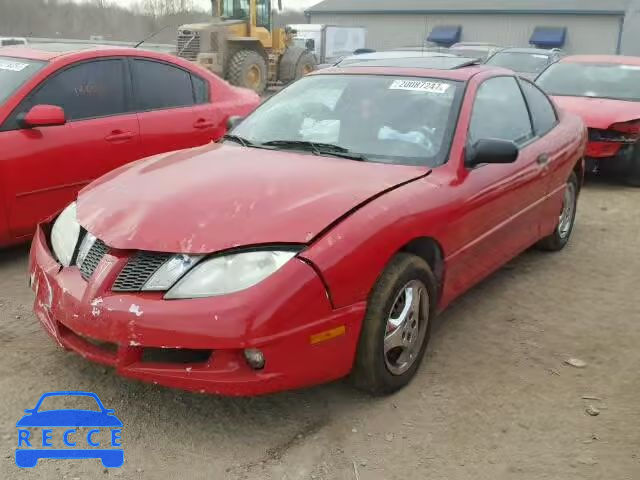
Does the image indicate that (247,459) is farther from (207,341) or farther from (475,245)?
(475,245)

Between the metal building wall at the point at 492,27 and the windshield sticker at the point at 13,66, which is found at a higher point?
the windshield sticker at the point at 13,66

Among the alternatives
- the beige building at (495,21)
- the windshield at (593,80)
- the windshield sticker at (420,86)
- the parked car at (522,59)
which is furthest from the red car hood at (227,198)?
the beige building at (495,21)

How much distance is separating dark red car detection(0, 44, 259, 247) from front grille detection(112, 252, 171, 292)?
2208 millimetres

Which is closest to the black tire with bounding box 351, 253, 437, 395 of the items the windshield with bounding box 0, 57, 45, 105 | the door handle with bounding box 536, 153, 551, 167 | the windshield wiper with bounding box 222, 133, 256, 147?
the windshield wiper with bounding box 222, 133, 256, 147

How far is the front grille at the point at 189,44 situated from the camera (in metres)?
17.7

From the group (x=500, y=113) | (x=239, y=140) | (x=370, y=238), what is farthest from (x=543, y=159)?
(x=370, y=238)

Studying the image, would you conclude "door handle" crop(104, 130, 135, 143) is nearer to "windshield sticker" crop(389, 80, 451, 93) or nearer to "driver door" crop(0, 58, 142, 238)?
"driver door" crop(0, 58, 142, 238)

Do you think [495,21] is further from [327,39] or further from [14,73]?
[14,73]

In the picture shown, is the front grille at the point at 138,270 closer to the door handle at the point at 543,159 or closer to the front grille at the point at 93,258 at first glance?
the front grille at the point at 93,258

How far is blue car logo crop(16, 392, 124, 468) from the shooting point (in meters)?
2.68

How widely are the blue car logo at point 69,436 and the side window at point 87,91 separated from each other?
2.59 metres

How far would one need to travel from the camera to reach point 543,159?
4.60 meters

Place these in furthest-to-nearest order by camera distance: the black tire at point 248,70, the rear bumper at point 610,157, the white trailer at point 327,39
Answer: the white trailer at point 327,39 < the black tire at point 248,70 < the rear bumper at point 610,157

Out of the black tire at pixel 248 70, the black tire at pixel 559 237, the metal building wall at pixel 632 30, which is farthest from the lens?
the metal building wall at pixel 632 30
